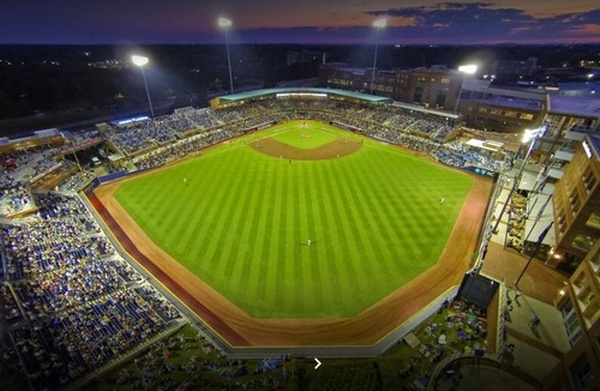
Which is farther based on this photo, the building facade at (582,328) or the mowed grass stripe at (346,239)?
the mowed grass stripe at (346,239)

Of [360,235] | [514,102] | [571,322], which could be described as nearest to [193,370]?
[360,235]

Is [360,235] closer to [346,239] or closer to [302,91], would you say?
[346,239]

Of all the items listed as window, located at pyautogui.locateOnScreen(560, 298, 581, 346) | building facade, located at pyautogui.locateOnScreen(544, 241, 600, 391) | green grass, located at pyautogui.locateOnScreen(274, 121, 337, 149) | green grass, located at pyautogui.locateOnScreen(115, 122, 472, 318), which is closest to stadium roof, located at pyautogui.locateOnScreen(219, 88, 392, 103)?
green grass, located at pyautogui.locateOnScreen(274, 121, 337, 149)

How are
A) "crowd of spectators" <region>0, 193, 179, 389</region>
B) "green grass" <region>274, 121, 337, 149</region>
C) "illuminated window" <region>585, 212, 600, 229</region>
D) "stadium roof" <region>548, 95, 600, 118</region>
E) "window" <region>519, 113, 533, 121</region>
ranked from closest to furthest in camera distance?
1. "crowd of spectators" <region>0, 193, 179, 389</region>
2. "illuminated window" <region>585, 212, 600, 229</region>
3. "stadium roof" <region>548, 95, 600, 118</region>
4. "window" <region>519, 113, 533, 121</region>
5. "green grass" <region>274, 121, 337, 149</region>

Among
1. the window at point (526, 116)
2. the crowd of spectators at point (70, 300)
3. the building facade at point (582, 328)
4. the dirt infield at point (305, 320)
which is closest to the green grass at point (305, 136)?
the dirt infield at point (305, 320)

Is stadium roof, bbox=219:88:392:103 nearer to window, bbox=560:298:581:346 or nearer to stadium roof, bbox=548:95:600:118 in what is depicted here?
stadium roof, bbox=548:95:600:118

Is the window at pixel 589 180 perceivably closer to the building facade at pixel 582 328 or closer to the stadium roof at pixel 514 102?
the building facade at pixel 582 328

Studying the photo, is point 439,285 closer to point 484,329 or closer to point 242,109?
point 484,329
